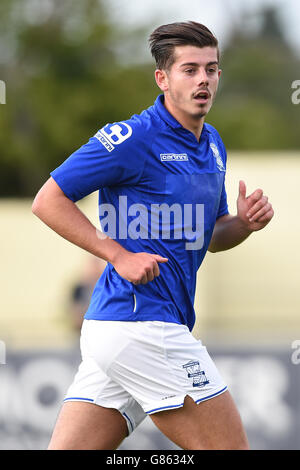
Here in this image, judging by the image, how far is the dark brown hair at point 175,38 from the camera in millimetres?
3873

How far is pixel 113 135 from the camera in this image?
3.78m

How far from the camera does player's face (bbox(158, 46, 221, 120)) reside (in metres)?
3.86

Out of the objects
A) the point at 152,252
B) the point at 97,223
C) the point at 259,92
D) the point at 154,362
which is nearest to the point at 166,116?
the point at 152,252

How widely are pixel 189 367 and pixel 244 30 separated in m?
38.2

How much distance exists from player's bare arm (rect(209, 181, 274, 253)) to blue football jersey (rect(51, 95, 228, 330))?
8.6 inches

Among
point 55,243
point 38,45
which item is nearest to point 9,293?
point 55,243

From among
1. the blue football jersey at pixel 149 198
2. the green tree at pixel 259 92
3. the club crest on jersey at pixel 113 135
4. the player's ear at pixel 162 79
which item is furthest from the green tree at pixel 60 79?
the club crest on jersey at pixel 113 135

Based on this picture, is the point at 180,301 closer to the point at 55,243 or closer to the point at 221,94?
the point at 55,243

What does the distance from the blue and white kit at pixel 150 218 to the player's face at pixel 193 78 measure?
0.10m

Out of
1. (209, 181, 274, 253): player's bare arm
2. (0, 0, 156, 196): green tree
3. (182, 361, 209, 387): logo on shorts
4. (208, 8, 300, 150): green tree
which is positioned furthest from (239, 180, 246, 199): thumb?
(208, 8, 300, 150): green tree

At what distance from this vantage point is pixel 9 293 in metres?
18.3

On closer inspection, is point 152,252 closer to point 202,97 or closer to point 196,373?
point 196,373

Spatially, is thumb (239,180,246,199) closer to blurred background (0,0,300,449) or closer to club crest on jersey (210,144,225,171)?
club crest on jersey (210,144,225,171)

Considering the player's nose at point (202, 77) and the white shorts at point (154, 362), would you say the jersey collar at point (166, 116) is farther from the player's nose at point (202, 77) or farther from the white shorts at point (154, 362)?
the white shorts at point (154, 362)
